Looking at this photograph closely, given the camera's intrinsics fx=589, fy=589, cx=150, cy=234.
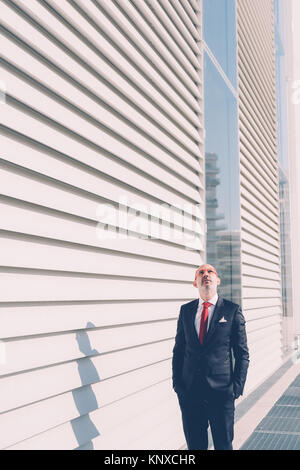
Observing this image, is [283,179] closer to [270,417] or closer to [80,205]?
[270,417]

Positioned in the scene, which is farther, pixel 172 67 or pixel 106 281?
pixel 172 67

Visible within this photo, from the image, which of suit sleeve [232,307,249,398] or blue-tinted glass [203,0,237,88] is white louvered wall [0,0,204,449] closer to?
suit sleeve [232,307,249,398]

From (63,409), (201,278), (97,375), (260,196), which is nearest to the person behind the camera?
(63,409)

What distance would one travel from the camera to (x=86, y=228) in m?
3.83

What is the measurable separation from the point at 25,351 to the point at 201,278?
1.63 meters

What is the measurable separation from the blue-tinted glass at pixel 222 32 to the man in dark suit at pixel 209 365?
4443 millimetres

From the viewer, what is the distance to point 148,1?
541 centimetres

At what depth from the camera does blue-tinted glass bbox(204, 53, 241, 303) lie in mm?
7344

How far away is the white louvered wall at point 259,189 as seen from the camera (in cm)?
984

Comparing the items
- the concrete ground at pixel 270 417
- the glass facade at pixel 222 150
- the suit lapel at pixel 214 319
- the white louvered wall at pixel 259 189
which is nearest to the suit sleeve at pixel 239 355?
the suit lapel at pixel 214 319
